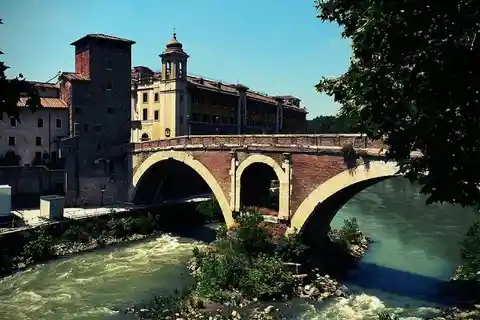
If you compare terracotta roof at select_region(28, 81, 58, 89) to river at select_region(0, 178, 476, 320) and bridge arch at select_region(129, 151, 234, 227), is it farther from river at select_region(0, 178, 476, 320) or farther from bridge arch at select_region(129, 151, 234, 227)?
river at select_region(0, 178, 476, 320)

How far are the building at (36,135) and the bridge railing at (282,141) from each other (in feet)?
31.5

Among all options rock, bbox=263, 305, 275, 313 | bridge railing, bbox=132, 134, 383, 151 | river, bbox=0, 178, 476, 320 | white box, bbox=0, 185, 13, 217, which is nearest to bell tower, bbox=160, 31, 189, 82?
bridge railing, bbox=132, 134, 383, 151

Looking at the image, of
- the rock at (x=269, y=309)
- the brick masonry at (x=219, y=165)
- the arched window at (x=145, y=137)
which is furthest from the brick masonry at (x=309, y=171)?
the arched window at (x=145, y=137)

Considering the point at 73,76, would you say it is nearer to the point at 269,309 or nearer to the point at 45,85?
the point at 45,85

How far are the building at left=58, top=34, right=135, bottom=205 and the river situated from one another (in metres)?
8.16

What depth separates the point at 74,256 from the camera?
29578mm

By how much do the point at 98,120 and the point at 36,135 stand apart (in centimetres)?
508

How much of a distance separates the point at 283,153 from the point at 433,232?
16730 millimetres

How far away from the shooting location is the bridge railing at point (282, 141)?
21.8m

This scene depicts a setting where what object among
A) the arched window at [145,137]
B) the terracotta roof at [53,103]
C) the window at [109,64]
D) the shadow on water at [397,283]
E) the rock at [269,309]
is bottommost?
the shadow on water at [397,283]

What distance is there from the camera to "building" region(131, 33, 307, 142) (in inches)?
1698

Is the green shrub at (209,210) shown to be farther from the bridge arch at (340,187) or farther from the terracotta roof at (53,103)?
the bridge arch at (340,187)

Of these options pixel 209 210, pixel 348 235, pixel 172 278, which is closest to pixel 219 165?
pixel 172 278

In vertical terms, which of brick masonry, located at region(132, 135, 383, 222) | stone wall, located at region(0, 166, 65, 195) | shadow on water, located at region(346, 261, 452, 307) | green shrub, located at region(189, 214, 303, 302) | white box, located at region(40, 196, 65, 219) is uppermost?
brick masonry, located at region(132, 135, 383, 222)
